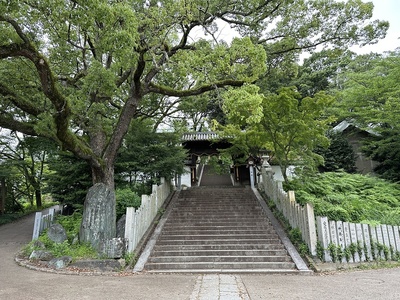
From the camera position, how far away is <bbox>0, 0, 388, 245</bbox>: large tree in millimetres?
5566

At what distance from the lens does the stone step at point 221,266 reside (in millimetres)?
6086

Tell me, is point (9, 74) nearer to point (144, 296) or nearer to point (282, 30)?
point (144, 296)

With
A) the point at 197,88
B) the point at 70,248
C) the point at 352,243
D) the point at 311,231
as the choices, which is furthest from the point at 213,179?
the point at 352,243

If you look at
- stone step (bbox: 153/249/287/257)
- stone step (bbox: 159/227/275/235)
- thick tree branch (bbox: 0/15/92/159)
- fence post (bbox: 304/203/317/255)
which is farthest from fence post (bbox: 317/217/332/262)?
thick tree branch (bbox: 0/15/92/159)

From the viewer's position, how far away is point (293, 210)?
760cm

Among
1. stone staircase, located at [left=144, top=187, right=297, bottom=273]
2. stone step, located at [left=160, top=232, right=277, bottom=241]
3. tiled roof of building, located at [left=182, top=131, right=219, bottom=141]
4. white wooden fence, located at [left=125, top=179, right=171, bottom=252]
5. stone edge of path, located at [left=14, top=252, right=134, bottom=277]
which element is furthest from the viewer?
tiled roof of building, located at [left=182, top=131, right=219, bottom=141]

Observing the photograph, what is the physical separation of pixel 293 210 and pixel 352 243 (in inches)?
70.6

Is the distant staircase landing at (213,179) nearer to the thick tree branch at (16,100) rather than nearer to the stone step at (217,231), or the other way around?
the stone step at (217,231)

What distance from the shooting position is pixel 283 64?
37.1 feet

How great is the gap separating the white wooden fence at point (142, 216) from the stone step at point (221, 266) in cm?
93

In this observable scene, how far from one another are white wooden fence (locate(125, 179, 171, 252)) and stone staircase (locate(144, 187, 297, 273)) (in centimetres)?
56

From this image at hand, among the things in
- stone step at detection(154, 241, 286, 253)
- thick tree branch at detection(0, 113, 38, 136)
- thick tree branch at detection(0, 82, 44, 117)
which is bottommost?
stone step at detection(154, 241, 286, 253)

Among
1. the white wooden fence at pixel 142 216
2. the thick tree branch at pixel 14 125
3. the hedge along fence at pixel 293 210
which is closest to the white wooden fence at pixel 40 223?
the thick tree branch at pixel 14 125

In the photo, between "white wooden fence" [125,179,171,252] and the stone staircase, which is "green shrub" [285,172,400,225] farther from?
"white wooden fence" [125,179,171,252]
